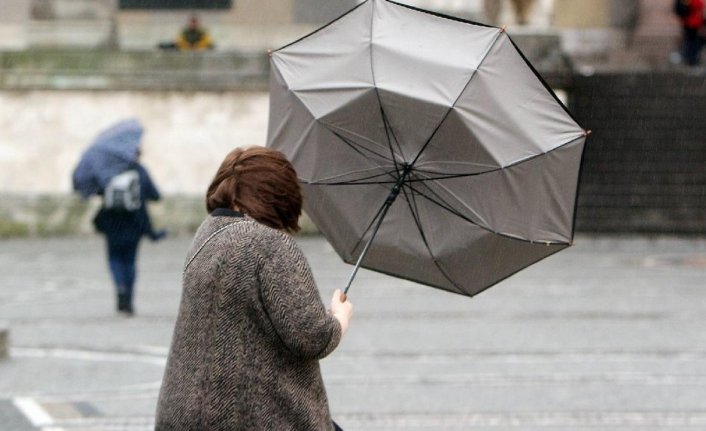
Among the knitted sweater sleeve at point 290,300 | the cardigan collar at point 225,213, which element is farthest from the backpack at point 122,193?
the knitted sweater sleeve at point 290,300

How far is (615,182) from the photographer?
25.6m

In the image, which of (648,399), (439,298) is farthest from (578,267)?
(648,399)

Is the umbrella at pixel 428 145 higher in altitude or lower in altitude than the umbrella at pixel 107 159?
higher

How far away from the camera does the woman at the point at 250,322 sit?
166 inches

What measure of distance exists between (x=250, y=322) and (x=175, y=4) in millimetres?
23707

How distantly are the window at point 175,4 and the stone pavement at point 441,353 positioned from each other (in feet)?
29.7

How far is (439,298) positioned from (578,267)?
4533 mm

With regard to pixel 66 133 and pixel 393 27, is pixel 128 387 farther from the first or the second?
pixel 66 133

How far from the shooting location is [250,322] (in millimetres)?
4230

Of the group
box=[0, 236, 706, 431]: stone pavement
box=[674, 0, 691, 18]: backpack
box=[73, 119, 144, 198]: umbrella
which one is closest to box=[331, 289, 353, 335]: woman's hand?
box=[0, 236, 706, 431]: stone pavement

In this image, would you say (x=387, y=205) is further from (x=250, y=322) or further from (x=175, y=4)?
(x=175, y=4)

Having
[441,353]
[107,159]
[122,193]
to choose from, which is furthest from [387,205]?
[107,159]

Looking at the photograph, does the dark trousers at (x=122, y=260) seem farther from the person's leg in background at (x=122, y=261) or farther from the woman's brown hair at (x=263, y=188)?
the woman's brown hair at (x=263, y=188)

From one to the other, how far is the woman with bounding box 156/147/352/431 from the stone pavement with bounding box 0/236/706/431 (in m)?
4.31
